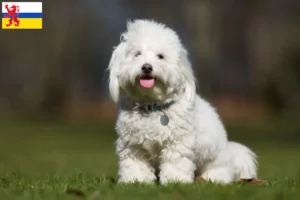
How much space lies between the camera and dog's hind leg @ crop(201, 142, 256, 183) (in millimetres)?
7980

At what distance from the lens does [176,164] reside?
24.1ft

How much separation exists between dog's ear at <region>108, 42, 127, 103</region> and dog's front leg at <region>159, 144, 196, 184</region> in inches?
31.0

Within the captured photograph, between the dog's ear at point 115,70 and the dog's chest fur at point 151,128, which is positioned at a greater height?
the dog's ear at point 115,70

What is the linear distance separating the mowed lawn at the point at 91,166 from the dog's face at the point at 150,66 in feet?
3.33

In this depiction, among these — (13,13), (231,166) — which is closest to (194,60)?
(13,13)

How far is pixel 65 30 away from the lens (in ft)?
132

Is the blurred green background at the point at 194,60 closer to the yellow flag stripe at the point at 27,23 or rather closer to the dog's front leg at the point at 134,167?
the yellow flag stripe at the point at 27,23

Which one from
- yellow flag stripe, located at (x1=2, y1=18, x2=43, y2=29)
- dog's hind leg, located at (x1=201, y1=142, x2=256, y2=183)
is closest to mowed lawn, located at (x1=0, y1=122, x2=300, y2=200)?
dog's hind leg, located at (x1=201, y1=142, x2=256, y2=183)

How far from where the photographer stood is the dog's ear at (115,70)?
296 inches

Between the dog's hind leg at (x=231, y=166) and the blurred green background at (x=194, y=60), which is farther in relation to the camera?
the blurred green background at (x=194, y=60)

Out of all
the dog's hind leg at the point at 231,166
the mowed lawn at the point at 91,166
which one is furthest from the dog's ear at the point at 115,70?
the dog's hind leg at the point at 231,166

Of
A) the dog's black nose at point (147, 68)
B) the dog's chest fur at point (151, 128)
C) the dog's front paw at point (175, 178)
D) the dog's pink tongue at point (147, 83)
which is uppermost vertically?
the dog's black nose at point (147, 68)

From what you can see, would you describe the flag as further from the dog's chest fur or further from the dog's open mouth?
the dog's open mouth

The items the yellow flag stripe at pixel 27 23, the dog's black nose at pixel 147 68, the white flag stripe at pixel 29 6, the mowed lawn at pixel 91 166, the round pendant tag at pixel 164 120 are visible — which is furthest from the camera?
the white flag stripe at pixel 29 6
